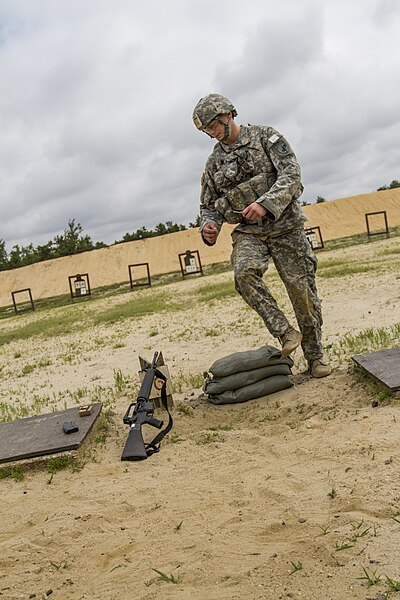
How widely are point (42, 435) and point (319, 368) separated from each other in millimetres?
2152

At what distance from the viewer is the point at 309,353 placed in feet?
16.9

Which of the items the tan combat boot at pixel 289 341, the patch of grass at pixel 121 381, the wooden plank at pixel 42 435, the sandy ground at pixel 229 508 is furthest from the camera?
the patch of grass at pixel 121 381

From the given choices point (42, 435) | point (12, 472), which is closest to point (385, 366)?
point (42, 435)

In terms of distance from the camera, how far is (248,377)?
4.86 m

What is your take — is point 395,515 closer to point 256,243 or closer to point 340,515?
point 340,515

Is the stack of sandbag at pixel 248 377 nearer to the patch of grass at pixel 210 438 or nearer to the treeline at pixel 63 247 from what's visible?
the patch of grass at pixel 210 438

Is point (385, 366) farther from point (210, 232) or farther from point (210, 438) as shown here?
point (210, 232)

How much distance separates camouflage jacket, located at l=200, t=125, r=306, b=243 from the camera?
471 centimetres

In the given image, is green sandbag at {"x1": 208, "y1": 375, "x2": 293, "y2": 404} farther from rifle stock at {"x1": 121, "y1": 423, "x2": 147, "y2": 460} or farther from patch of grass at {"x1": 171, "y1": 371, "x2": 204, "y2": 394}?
rifle stock at {"x1": 121, "y1": 423, "x2": 147, "y2": 460}

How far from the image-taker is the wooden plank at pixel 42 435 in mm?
3855

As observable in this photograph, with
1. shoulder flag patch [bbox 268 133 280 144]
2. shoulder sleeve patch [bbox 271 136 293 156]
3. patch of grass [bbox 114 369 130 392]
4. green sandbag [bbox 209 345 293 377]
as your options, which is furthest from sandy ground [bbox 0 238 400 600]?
shoulder flag patch [bbox 268 133 280 144]

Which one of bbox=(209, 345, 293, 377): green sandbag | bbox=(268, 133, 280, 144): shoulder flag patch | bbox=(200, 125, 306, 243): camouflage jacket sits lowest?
bbox=(209, 345, 293, 377): green sandbag

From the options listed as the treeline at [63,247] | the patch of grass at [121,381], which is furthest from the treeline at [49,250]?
the patch of grass at [121,381]

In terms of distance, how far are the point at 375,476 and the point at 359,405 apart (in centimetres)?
132
